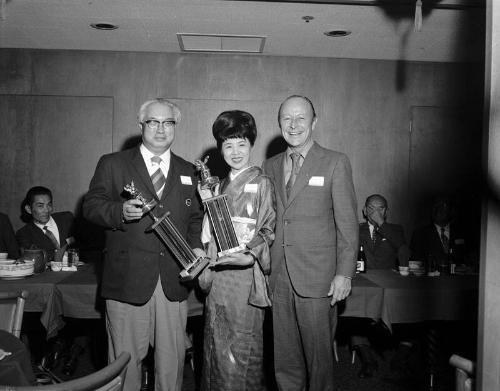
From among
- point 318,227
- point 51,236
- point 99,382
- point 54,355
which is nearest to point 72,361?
point 54,355

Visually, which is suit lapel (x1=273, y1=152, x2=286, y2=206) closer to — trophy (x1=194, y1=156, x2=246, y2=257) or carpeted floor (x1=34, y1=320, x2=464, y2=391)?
trophy (x1=194, y1=156, x2=246, y2=257)

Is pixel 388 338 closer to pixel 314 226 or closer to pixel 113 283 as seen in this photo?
pixel 314 226

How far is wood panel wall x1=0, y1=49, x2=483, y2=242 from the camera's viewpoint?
5746 mm

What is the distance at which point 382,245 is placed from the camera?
434 cm

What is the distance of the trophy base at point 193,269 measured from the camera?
2.40 m

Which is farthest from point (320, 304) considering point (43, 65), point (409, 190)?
point (43, 65)

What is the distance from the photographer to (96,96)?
5.77 metres

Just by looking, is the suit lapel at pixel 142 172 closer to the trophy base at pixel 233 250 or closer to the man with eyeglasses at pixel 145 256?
the man with eyeglasses at pixel 145 256

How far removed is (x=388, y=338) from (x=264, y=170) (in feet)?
7.53

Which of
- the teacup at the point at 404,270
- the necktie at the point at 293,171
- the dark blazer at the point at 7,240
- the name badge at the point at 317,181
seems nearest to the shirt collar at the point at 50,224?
the dark blazer at the point at 7,240

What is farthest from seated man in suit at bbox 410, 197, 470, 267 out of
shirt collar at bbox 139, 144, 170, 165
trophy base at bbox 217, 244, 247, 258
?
shirt collar at bbox 139, 144, 170, 165

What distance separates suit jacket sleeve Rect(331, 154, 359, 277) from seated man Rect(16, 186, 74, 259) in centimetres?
240

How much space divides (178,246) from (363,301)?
1.27 meters

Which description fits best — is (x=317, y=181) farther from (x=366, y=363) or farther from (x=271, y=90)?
(x=271, y=90)
